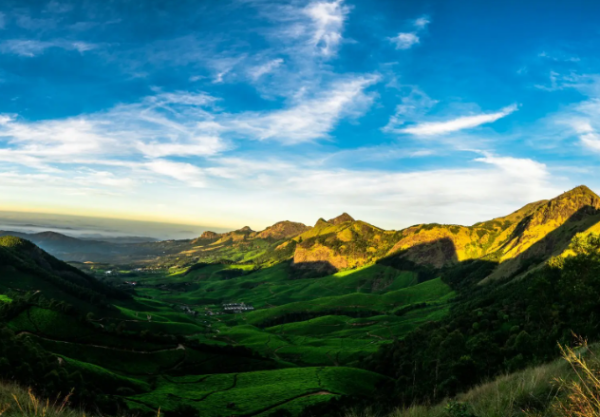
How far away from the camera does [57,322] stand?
12962 cm

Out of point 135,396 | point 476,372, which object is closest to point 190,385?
point 135,396

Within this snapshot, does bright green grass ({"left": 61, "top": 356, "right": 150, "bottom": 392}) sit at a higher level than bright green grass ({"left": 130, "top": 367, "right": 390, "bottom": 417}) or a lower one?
higher

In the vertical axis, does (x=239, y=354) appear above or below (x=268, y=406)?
below

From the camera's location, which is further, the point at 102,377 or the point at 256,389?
the point at 256,389

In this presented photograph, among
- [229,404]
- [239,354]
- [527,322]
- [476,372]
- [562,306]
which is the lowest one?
[239,354]

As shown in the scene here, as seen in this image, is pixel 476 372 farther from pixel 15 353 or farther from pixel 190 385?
pixel 15 353

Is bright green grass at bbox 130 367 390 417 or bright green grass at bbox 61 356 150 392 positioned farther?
bright green grass at bbox 61 356 150 392

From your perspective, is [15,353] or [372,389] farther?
[372,389]

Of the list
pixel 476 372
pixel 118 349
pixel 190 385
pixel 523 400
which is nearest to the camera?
pixel 523 400

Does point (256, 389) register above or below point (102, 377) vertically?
below

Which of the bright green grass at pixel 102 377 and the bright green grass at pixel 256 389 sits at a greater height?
the bright green grass at pixel 102 377

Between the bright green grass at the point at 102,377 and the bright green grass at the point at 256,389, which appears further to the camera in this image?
the bright green grass at the point at 102,377

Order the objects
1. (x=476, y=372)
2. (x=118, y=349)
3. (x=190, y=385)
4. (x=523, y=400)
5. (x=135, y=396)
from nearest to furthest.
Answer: (x=523, y=400), (x=476, y=372), (x=135, y=396), (x=190, y=385), (x=118, y=349)

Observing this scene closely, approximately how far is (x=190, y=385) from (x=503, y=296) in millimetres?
140643
